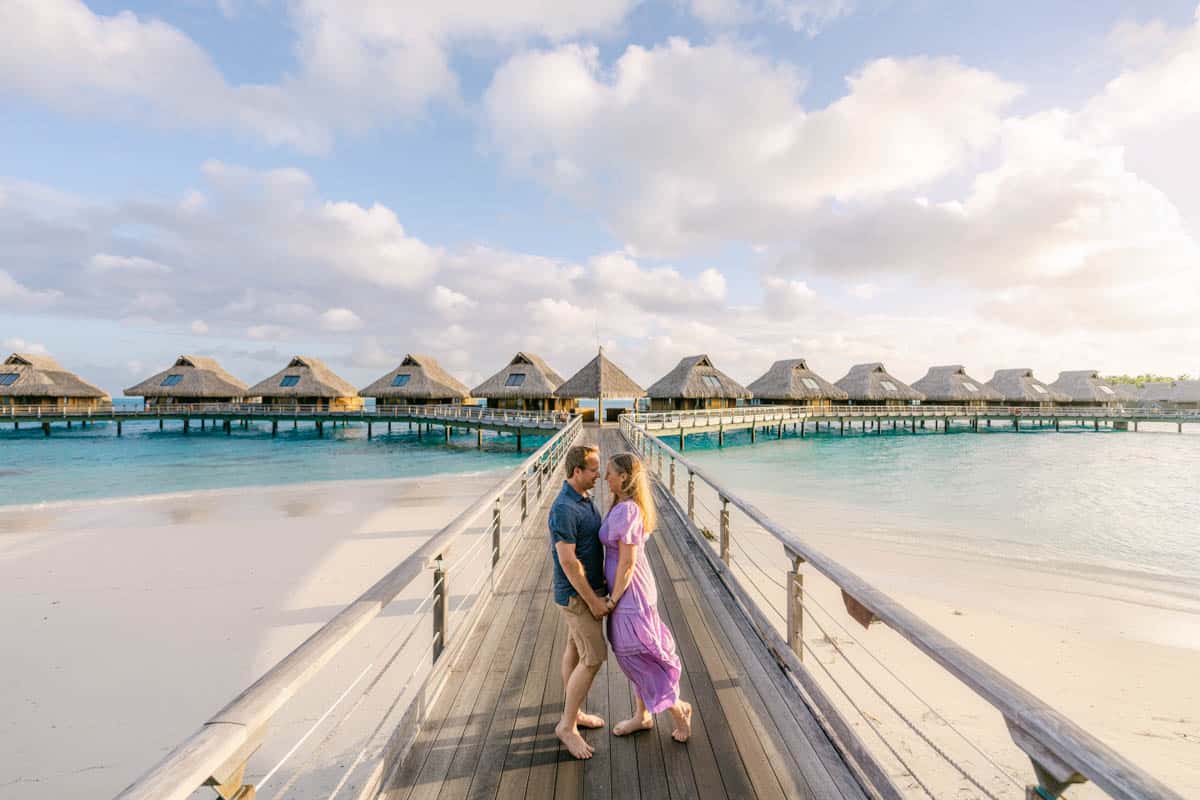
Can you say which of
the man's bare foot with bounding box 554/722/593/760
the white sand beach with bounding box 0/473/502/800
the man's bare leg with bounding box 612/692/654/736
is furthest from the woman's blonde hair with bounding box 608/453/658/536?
the white sand beach with bounding box 0/473/502/800

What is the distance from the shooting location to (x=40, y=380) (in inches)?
A: 1419

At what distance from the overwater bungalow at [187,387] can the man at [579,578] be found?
44604mm

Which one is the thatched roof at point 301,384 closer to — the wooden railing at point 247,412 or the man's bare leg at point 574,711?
the wooden railing at point 247,412

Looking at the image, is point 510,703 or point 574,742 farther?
point 510,703

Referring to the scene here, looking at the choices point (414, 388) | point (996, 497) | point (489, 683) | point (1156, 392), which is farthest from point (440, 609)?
point (1156, 392)

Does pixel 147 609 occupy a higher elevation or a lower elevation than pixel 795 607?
lower

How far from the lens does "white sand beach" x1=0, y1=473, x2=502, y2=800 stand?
4.27 m

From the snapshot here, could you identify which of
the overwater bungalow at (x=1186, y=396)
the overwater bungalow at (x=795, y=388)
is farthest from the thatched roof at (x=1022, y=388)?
the overwater bungalow at (x=795, y=388)

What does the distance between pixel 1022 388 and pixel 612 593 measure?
5830 centimetres

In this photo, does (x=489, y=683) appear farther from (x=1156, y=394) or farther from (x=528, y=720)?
(x=1156, y=394)

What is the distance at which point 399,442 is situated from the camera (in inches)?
1313

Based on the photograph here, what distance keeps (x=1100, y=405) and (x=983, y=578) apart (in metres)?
56.4

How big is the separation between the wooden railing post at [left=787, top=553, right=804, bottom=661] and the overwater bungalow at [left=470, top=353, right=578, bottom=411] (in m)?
26.9

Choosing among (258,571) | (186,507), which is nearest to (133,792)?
(258,571)
